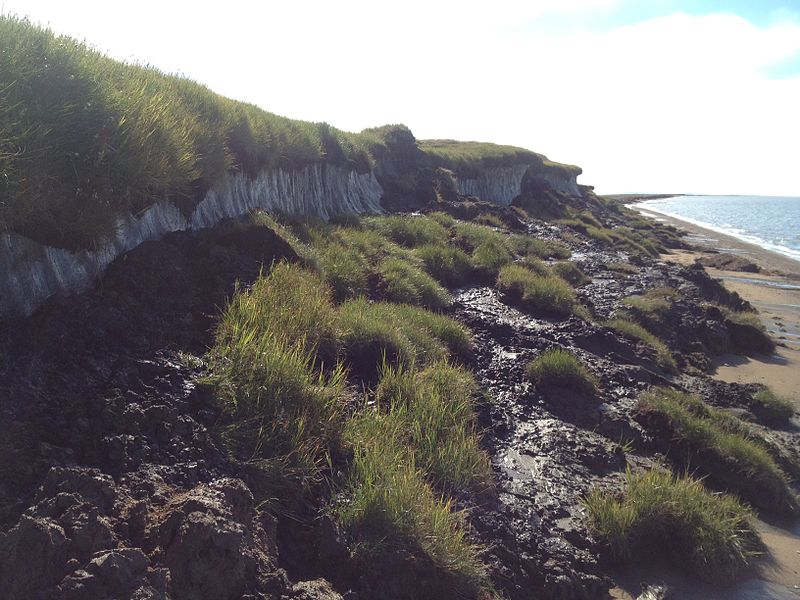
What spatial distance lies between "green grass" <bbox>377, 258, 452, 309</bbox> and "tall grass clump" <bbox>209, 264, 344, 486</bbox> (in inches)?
145

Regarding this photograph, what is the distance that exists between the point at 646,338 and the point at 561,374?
13.0 feet

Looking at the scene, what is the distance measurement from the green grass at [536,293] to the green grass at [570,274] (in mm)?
2867

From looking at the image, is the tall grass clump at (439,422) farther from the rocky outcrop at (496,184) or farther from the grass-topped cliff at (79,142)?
the rocky outcrop at (496,184)

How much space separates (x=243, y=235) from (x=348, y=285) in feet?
6.41

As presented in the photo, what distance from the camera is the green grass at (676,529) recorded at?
5062mm

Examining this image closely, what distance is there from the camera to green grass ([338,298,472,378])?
675cm

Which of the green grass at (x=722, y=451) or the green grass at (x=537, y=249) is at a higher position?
the green grass at (x=537, y=249)

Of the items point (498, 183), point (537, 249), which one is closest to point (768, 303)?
point (537, 249)

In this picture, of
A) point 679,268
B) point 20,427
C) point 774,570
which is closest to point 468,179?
point 679,268

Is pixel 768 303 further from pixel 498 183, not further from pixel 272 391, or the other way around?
pixel 272 391

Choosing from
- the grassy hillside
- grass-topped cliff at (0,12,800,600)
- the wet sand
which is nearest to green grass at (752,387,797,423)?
grass-topped cliff at (0,12,800,600)

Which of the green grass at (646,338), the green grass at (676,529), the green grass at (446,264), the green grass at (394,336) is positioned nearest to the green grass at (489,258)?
the green grass at (446,264)

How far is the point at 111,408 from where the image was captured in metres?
3.77

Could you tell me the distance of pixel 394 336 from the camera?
23.2 feet
